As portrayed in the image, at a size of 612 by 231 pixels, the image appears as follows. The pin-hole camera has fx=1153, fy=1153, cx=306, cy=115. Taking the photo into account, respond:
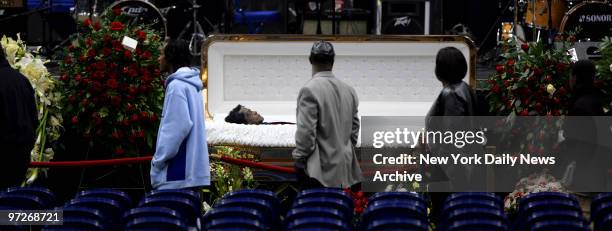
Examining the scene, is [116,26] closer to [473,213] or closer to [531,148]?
[531,148]

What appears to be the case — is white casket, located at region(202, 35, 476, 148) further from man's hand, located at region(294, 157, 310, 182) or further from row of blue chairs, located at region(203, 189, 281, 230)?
row of blue chairs, located at region(203, 189, 281, 230)

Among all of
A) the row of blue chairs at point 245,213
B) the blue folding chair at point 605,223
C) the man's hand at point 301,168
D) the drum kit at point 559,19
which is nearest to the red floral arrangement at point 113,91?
the man's hand at point 301,168

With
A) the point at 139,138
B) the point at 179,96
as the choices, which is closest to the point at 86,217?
the point at 179,96

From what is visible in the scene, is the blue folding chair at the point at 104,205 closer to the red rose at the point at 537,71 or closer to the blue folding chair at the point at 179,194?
the blue folding chair at the point at 179,194

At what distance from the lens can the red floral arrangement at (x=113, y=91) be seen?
840 centimetres

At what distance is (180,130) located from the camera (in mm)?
6117

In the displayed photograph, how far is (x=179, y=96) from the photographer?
612 cm

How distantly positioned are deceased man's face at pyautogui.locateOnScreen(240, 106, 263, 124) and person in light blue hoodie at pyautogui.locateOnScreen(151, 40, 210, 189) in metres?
2.46

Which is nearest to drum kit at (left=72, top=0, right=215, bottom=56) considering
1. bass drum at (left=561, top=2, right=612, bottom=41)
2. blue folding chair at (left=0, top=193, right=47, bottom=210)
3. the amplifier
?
the amplifier

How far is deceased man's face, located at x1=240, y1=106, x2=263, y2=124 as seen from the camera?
28.9 ft

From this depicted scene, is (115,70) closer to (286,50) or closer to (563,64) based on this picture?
(286,50)

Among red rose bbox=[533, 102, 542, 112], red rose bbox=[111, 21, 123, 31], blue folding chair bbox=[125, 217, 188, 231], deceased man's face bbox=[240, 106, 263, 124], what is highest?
red rose bbox=[111, 21, 123, 31]

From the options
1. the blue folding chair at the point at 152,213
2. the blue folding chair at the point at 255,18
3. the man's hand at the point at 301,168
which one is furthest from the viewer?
the blue folding chair at the point at 255,18

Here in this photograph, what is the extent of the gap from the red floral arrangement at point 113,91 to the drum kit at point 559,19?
472cm
